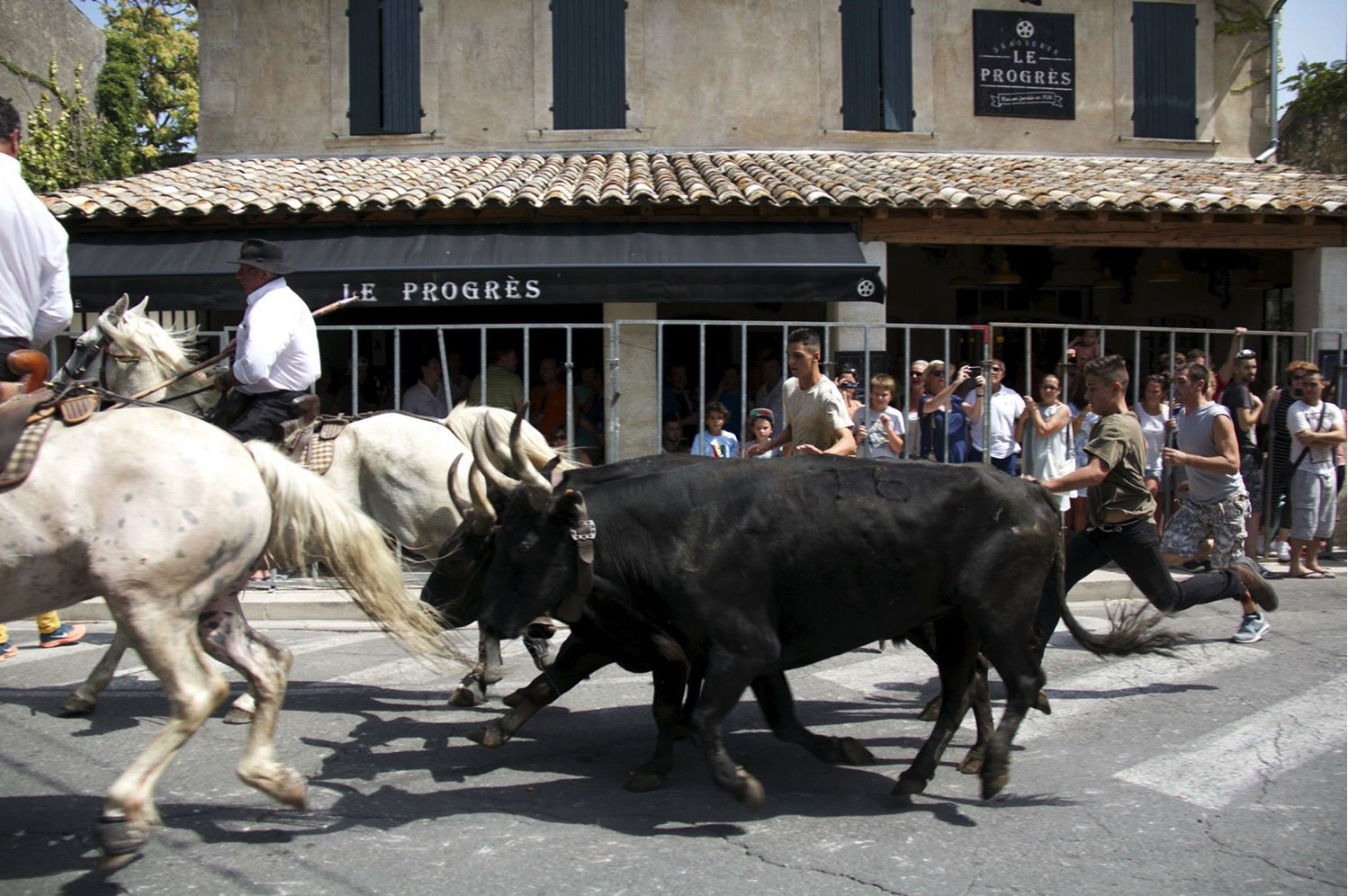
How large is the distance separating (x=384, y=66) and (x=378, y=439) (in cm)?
973

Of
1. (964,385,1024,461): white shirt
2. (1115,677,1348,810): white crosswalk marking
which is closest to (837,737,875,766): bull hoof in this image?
(1115,677,1348,810): white crosswalk marking

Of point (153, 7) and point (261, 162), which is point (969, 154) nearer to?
point (261, 162)

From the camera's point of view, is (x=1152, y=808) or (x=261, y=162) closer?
(x=1152, y=808)

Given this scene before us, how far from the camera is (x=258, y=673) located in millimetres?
4387

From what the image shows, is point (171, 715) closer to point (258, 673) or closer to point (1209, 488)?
point (258, 673)

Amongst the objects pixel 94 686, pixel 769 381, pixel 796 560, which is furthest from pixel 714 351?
pixel 796 560

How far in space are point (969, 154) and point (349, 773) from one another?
1250 centimetres

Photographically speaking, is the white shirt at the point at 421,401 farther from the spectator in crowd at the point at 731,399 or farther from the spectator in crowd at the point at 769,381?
the spectator in crowd at the point at 769,381

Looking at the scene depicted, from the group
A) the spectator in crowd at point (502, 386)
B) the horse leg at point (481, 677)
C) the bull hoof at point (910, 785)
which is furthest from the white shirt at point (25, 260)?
the spectator in crowd at point (502, 386)

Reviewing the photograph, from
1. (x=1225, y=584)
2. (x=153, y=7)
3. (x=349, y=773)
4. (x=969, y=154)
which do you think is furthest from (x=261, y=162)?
(x=153, y=7)

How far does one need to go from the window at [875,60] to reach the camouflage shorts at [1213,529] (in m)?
8.29

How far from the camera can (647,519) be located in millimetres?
4617

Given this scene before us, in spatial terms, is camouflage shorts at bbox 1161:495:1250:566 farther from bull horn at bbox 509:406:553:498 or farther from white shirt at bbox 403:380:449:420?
white shirt at bbox 403:380:449:420

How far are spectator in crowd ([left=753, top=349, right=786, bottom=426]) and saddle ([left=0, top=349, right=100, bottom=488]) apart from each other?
6.98m
